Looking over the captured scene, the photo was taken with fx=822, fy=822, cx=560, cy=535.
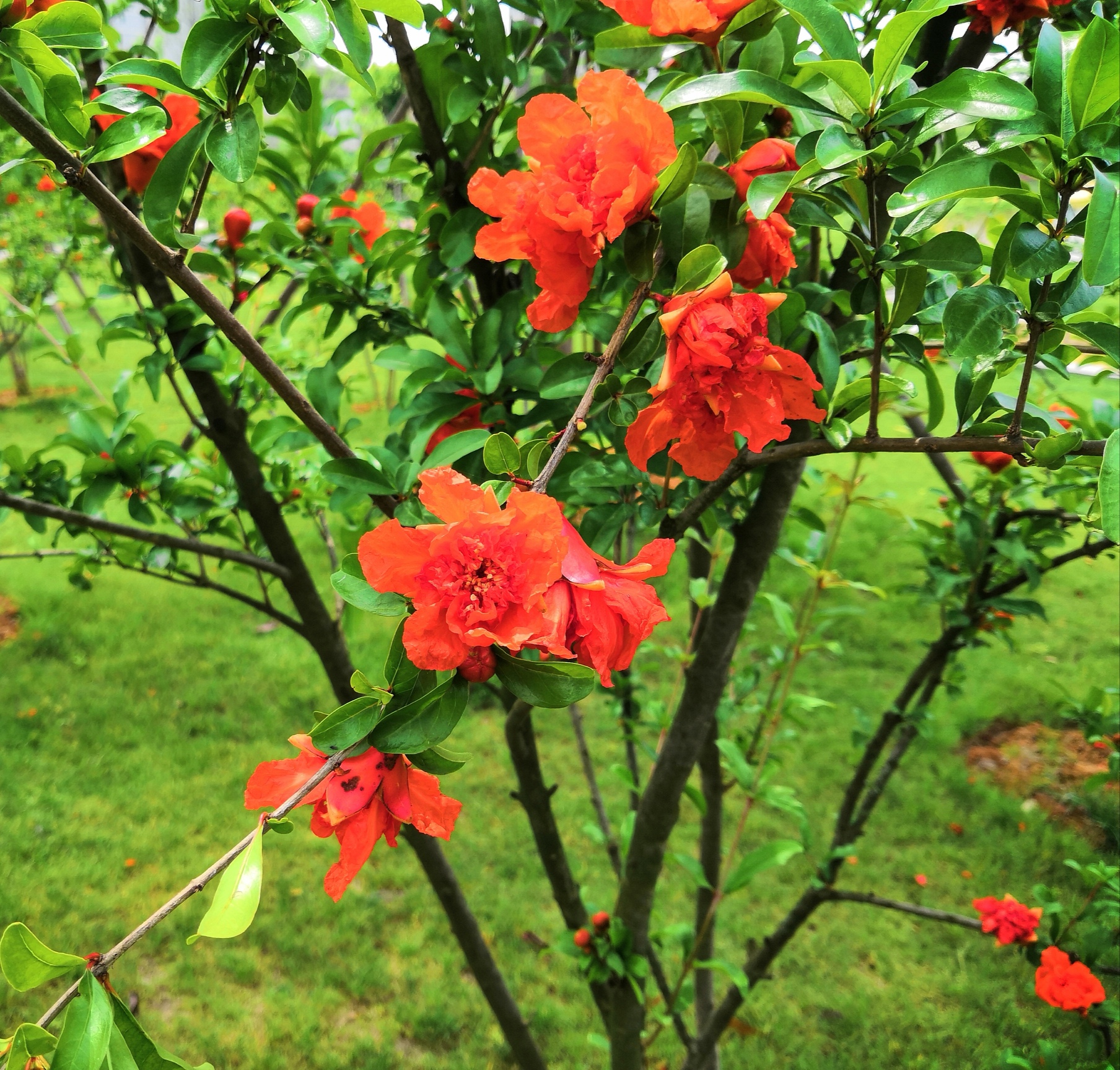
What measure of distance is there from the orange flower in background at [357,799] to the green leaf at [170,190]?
36 cm

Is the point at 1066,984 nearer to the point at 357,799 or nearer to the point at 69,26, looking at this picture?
the point at 357,799

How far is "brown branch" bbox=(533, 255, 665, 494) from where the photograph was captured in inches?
18.5

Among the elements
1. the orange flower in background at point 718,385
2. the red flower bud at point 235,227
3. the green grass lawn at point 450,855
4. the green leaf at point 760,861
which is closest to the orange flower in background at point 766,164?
the orange flower in background at point 718,385

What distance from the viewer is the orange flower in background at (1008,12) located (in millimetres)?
800

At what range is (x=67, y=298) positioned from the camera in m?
8.31

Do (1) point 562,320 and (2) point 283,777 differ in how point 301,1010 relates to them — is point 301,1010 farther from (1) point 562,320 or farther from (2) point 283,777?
(1) point 562,320

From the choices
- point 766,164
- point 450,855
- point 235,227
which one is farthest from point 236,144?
point 450,855

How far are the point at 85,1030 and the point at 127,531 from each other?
92 cm

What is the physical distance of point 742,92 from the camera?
0.51 meters

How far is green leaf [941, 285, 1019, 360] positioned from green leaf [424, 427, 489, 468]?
38cm

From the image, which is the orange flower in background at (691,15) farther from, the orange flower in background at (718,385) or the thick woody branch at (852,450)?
the thick woody branch at (852,450)

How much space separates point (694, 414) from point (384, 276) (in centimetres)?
84

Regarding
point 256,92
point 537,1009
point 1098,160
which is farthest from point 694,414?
point 537,1009

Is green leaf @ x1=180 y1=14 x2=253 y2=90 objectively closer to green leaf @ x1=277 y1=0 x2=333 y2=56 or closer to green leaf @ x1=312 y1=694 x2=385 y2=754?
green leaf @ x1=277 y1=0 x2=333 y2=56
